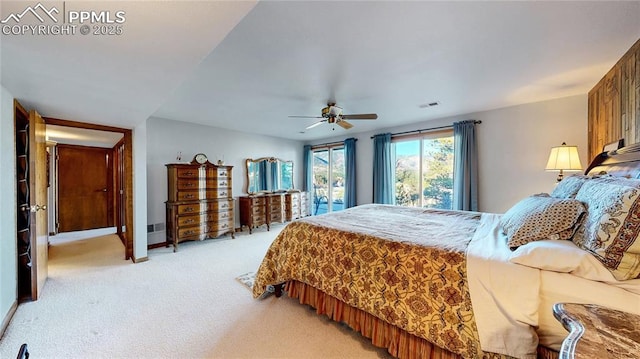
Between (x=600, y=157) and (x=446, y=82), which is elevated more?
(x=446, y=82)

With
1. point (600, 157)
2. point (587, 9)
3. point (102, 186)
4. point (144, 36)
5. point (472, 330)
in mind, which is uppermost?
point (587, 9)

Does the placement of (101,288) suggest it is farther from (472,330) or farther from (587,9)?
(587,9)

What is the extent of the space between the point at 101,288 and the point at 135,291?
0.42 m

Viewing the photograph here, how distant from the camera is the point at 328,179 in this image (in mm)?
6391

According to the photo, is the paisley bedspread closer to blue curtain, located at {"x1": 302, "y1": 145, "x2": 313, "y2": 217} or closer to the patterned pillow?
the patterned pillow

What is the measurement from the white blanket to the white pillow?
0.16 ft

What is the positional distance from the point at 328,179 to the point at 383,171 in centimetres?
175

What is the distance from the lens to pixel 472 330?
128 centimetres

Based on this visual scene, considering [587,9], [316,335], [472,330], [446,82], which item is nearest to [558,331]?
[472,330]

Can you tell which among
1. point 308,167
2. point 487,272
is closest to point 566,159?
point 487,272

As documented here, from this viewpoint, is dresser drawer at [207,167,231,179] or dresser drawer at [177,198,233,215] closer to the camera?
dresser drawer at [177,198,233,215]

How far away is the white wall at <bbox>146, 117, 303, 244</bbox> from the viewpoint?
13.6ft

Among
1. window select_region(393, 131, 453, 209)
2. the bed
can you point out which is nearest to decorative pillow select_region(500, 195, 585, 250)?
the bed

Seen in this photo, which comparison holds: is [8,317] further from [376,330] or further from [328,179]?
[328,179]
